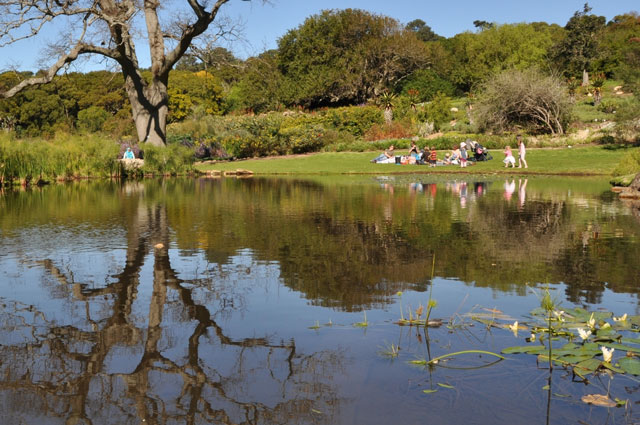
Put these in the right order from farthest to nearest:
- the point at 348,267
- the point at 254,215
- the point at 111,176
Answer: the point at 111,176 → the point at 254,215 → the point at 348,267

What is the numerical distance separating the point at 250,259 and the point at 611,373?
5307 millimetres

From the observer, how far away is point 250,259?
8.76 meters

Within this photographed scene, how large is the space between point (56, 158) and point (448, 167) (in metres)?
18.0

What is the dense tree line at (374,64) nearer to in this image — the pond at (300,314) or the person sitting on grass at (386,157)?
the person sitting on grass at (386,157)

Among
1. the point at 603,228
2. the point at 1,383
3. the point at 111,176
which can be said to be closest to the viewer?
the point at 1,383

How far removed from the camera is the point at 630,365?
4.31 m

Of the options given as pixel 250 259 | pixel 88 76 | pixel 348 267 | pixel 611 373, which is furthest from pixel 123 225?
pixel 88 76

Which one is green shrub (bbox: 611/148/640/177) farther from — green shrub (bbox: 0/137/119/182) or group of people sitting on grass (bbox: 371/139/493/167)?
green shrub (bbox: 0/137/119/182)

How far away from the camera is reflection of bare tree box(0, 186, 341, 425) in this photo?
148 inches

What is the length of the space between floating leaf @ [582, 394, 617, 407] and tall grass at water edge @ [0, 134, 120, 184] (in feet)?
80.9

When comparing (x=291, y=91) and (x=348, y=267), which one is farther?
(x=291, y=91)

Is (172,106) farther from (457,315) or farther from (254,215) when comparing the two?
(457,315)

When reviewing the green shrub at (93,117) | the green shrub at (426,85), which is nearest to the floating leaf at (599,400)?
the green shrub at (426,85)

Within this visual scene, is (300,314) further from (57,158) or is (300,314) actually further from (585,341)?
(57,158)
